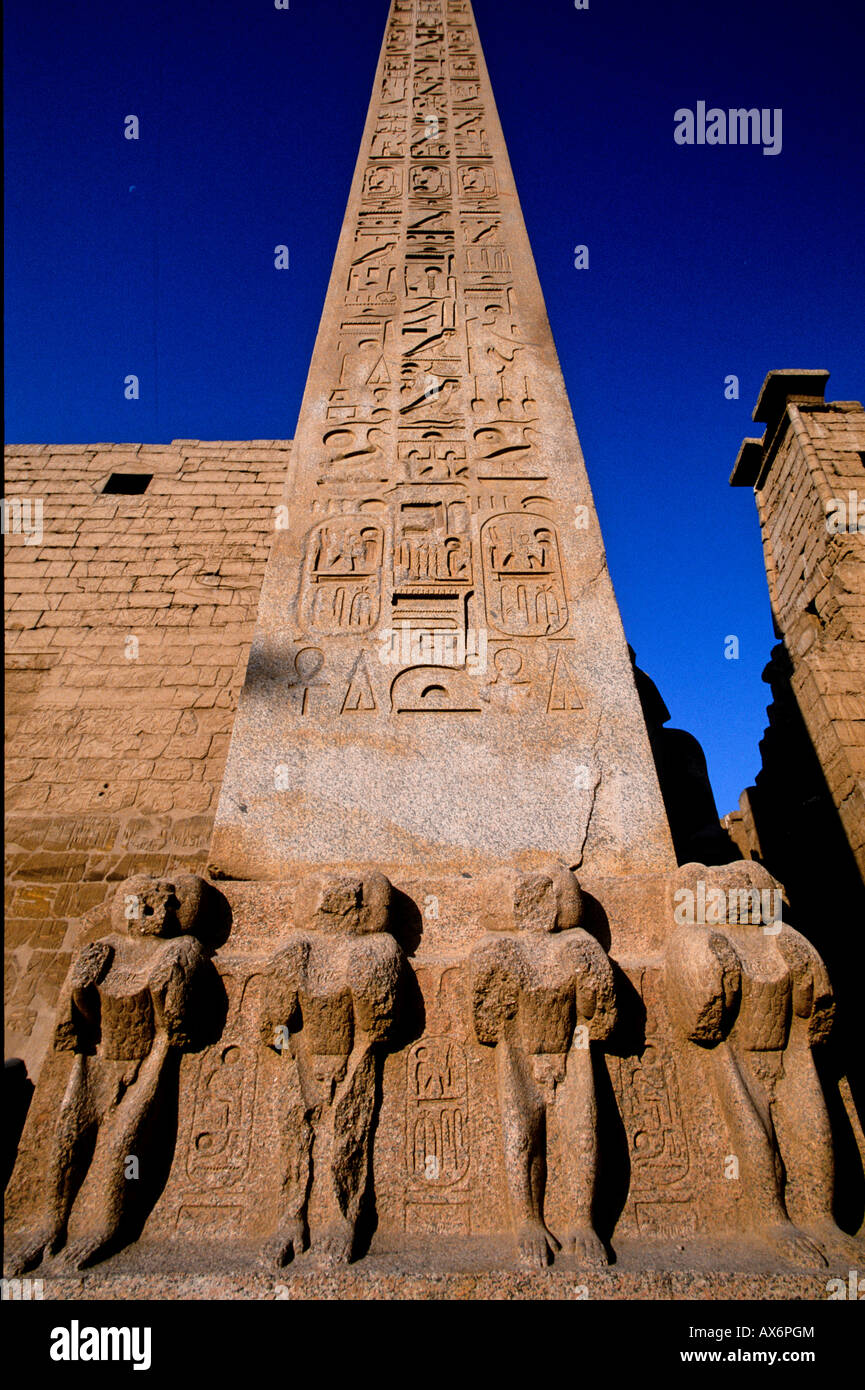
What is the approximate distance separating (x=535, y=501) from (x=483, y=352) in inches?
41.9

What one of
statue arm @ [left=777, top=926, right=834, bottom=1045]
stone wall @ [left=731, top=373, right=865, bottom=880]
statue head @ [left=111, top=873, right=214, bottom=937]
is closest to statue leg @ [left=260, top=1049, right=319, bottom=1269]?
statue head @ [left=111, top=873, right=214, bottom=937]

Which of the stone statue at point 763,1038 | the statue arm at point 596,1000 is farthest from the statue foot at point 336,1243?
the stone statue at point 763,1038

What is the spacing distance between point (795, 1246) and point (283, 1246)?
109cm

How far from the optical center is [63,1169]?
63.7 inches

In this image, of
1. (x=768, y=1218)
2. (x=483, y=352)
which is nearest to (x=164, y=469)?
(x=483, y=352)

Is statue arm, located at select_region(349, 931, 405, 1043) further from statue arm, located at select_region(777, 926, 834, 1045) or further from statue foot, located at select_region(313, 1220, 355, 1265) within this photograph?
statue arm, located at select_region(777, 926, 834, 1045)

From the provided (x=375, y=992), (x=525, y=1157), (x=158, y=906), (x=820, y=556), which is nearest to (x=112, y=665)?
(x=158, y=906)

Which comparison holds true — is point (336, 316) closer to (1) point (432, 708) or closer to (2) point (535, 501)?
(2) point (535, 501)

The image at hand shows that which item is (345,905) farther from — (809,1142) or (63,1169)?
(809,1142)

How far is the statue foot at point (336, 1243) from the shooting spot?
149 centimetres

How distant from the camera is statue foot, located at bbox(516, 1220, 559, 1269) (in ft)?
4.87

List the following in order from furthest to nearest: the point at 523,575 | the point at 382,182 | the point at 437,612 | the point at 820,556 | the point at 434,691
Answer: the point at 820,556 → the point at 382,182 → the point at 523,575 → the point at 437,612 → the point at 434,691

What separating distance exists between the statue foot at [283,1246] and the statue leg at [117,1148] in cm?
34

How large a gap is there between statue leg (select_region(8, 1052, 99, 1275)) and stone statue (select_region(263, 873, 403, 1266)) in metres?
0.45
